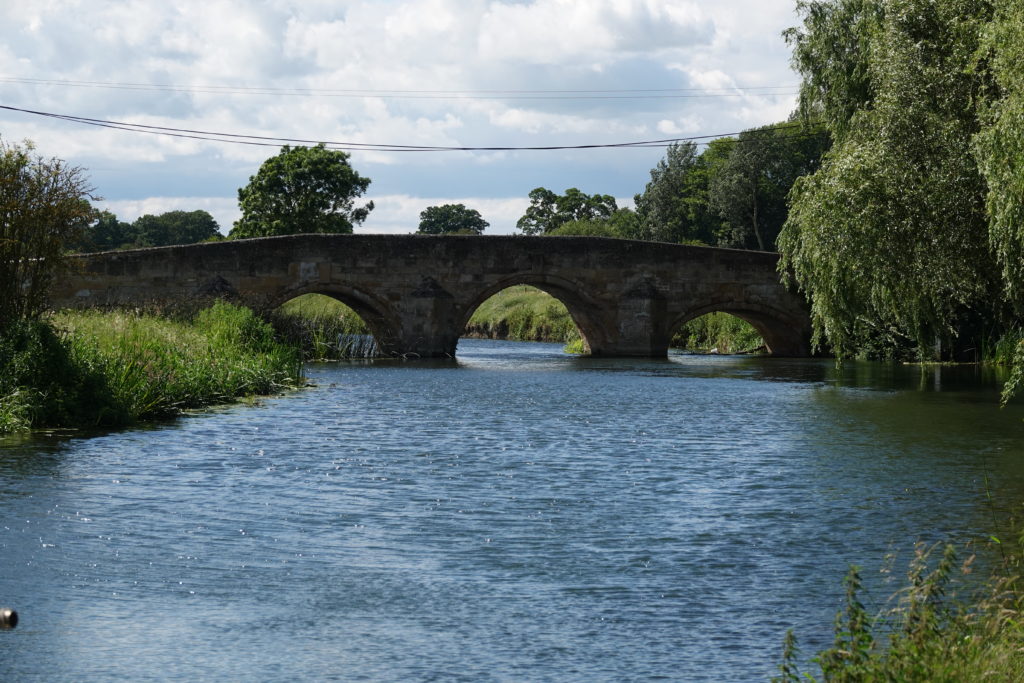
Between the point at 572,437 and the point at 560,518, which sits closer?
the point at 560,518

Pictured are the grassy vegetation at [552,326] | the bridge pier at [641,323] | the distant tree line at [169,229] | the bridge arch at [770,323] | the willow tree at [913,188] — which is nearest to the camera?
the willow tree at [913,188]

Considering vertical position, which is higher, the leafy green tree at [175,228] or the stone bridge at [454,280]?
the leafy green tree at [175,228]

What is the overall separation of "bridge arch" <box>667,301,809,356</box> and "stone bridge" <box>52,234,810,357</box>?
0.04m

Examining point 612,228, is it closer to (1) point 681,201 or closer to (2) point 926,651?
(1) point 681,201

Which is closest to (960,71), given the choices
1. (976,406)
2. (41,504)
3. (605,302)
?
(976,406)

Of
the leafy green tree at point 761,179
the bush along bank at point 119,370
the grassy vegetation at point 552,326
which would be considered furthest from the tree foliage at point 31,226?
the leafy green tree at point 761,179

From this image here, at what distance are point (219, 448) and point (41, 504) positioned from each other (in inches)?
150

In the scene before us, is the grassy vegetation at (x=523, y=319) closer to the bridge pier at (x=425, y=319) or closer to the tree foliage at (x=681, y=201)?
the tree foliage at (x=681, y=201)

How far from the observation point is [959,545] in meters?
8.01

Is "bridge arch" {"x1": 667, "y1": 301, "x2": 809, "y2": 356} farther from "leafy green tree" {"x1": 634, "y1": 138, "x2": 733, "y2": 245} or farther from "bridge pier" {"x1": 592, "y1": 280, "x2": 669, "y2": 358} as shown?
"leafy green tree" {"x1": 634, "y1": 138, "x2": 733, "y2": 245}

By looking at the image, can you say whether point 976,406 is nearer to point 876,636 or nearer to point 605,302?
point 876,636

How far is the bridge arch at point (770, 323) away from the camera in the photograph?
1442 inches

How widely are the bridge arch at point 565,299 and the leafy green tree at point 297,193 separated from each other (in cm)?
2427

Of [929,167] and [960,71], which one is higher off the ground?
[960,71]
